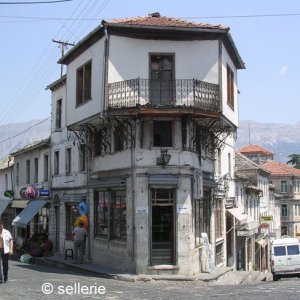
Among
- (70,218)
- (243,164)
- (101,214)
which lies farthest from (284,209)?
(101,214)

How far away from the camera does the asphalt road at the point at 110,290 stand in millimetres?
14102

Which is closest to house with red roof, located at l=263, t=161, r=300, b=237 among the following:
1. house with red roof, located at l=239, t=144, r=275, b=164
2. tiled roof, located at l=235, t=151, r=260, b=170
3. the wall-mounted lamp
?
house with red roof, located at l=239, t=144, r=275, b=164

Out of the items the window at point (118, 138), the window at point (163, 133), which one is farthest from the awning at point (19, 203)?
the window at point (163, 133)

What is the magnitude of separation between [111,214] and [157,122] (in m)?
4.59

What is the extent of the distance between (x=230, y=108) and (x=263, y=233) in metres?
24.4

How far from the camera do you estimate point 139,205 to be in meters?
20.3

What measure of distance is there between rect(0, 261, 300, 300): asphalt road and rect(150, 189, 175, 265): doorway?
140 cm

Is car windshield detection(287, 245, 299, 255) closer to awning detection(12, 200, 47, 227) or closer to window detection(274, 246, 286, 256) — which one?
window detection(274, 246, 286, 256)

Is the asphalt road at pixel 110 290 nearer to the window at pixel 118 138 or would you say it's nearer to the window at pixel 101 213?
the window at pixel 101 213

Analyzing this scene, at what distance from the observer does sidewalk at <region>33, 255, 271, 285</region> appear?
19.5m

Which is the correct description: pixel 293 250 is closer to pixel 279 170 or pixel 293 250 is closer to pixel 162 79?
pixel 162 79

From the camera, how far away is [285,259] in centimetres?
3069

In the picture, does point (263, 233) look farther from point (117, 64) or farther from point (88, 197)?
point (117, 64)

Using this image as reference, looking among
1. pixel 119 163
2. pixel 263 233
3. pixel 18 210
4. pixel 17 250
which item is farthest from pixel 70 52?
pixel 263 233
